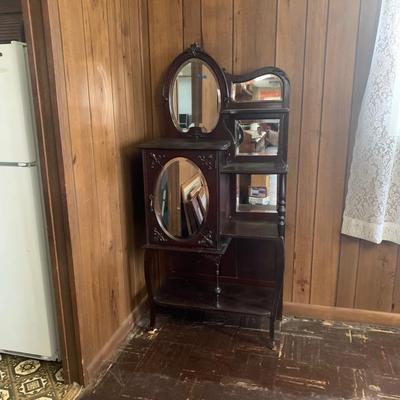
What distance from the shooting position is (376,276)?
2.22m

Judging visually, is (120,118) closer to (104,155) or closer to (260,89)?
(104,155)

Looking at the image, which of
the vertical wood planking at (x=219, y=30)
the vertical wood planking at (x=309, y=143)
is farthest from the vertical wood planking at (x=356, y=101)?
the vertical wood planking at (x=219, y=30)

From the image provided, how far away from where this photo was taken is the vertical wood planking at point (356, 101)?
1.95 m

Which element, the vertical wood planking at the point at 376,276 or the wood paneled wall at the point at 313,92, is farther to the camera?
the vertical wood planking at the point at 376,276

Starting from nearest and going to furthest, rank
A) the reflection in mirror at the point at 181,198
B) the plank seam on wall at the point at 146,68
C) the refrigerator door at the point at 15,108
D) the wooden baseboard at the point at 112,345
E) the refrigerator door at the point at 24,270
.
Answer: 1. the refrigerator door at the point at 15,108
2. the refrigerator door at the point at 24,270
3. the wooden baseboard at the point at 112,345
4. the reflection in mirror at the point at 181,198
5. the plank seam on wall at the point at 146,68

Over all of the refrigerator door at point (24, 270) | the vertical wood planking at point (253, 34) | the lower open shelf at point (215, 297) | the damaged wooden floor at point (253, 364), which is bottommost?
the damaged wooden floor at point (253, 364)

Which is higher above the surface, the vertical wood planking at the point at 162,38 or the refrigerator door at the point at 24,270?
the vertical wood planking at the point at 162,38

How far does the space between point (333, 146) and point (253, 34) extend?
73cm

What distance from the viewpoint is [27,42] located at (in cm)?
149

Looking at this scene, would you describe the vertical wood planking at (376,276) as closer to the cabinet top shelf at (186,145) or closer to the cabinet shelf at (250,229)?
the cabinet shelf at (250,229)

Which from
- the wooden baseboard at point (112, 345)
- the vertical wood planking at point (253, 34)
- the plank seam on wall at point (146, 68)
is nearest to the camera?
the wooden baseboard at point (112, 345)

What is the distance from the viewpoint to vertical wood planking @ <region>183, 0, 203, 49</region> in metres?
2.14

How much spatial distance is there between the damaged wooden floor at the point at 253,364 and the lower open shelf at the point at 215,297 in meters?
0.18

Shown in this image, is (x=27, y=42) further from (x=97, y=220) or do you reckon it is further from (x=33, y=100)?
(x=97, y=220)
